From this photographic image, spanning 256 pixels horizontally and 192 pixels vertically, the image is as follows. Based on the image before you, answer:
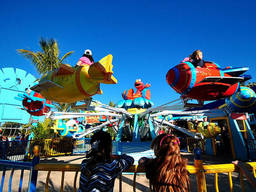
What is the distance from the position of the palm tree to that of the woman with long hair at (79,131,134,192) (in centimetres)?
1127

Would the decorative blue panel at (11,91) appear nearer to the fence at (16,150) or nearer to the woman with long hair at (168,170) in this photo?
the fence at (16,150)

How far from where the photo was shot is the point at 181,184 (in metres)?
1.20

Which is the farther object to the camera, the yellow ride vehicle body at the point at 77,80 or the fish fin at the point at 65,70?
the fish fin at the point at 65,70

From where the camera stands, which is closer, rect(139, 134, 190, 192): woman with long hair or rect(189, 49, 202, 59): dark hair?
rect(139, 134, 190, 192): woman with long hair

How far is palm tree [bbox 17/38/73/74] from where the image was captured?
37.2ft

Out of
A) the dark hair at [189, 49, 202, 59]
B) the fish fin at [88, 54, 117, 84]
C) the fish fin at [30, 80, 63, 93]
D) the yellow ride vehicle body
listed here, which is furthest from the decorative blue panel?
the dark hair at [189, 49, 202, 59]

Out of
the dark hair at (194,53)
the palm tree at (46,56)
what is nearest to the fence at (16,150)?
the palm tree at (46,56)

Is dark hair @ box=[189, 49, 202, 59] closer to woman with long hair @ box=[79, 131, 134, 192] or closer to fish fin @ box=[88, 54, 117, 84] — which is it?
fish fin @ box=[88, 54, 117, 84]

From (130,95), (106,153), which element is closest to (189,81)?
(106,153)

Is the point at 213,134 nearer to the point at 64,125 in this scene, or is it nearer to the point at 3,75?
Answer: the point at 64,125

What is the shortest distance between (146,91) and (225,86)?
454cm

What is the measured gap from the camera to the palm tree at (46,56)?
37.2 ft

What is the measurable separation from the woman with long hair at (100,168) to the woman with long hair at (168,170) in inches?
12.3

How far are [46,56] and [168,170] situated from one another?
42.6ft
